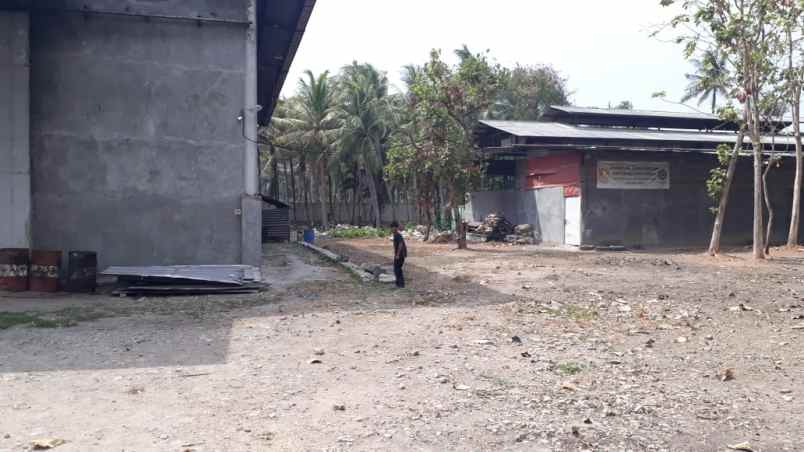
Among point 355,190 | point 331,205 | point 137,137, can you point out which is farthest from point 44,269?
point 355,190

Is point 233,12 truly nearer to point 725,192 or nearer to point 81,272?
point 81,272

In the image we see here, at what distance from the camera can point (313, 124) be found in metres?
37.8

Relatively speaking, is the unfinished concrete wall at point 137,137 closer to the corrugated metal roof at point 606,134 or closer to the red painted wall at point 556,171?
the corrugated metal roof at point 606,134

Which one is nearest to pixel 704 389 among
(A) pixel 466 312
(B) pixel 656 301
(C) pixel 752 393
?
(C) pixel 752 393

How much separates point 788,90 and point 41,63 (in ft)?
60.0

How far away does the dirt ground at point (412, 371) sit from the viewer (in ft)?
15.2

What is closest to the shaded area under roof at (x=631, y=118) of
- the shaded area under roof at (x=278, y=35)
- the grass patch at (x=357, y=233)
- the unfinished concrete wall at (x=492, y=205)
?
the unfinished concrete wall at (x=492, y=205)

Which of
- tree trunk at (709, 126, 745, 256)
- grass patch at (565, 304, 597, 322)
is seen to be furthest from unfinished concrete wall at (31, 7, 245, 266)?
tree trunk at (709, 126, 745, 256)

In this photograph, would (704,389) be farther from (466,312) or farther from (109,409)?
(109,409)

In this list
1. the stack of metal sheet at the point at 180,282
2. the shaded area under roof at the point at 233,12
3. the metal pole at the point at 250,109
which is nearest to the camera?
the stack of metal sheet at the point at 180,282

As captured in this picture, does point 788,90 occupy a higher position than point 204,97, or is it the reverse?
point 788,90

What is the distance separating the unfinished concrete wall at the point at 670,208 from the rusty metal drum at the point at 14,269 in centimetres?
1671

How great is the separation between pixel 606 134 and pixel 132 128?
17401 millimetres

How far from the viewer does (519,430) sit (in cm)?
469
